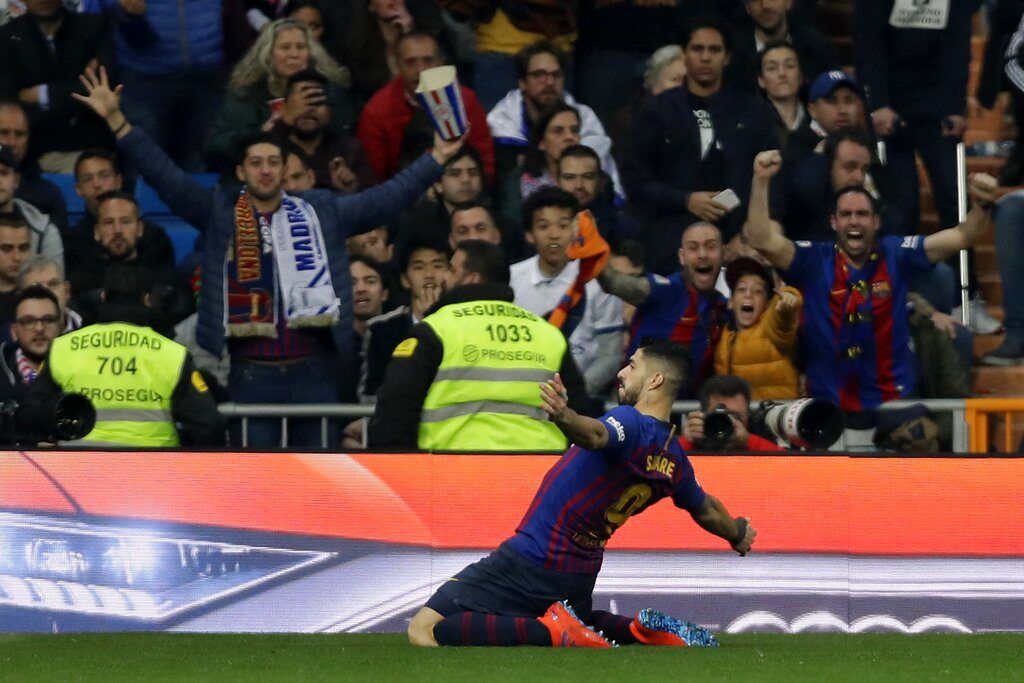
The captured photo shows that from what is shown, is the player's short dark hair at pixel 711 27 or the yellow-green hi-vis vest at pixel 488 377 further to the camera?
the player's short dark hair at pixel 711 27

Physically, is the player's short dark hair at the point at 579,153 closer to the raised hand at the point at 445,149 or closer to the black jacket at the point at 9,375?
the raised hand at the point at 445,149

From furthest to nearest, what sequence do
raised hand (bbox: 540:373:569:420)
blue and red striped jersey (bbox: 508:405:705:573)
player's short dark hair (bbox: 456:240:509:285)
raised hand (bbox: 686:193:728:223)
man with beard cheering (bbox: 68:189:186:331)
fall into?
raised hand (bbox: 686:193:728:223), man with beard cheering (bbox: 68:189:186:331), player's short dark hair (bbox: 456:240:509:285), blue and red striped jersey (bbox: 508:405:705:573), raised hand (bbox: 540:373:569:420)

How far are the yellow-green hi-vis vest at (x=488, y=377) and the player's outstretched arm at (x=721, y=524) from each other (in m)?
1.32

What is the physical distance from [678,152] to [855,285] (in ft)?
5.76

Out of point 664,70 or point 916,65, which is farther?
point 916,65

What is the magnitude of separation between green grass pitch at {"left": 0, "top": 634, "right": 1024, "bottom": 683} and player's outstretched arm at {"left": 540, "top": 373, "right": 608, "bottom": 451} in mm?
870

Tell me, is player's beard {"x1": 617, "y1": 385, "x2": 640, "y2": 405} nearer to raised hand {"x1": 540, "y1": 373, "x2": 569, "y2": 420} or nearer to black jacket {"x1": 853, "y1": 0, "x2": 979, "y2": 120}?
raised hand {"x1": 540, "y1": 373, "x2": 569, "y2": 420}

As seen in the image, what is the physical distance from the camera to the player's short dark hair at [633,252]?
11.0 metres

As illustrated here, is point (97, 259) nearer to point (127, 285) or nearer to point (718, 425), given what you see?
point (127, 285)

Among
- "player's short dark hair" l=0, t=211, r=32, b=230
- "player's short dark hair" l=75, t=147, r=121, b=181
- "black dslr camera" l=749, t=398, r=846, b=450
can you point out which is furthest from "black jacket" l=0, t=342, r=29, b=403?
"black dslr camera" l=749, t=398, r=846, b=450

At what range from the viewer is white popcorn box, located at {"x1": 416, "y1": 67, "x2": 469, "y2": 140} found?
35.1ft

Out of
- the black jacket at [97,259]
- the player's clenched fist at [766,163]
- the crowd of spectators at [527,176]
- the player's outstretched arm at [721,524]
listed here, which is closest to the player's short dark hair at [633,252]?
the crowd of spectators at [527,176]

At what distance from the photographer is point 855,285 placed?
35.1ft

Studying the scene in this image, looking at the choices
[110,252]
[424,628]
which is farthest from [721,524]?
[110,252]
